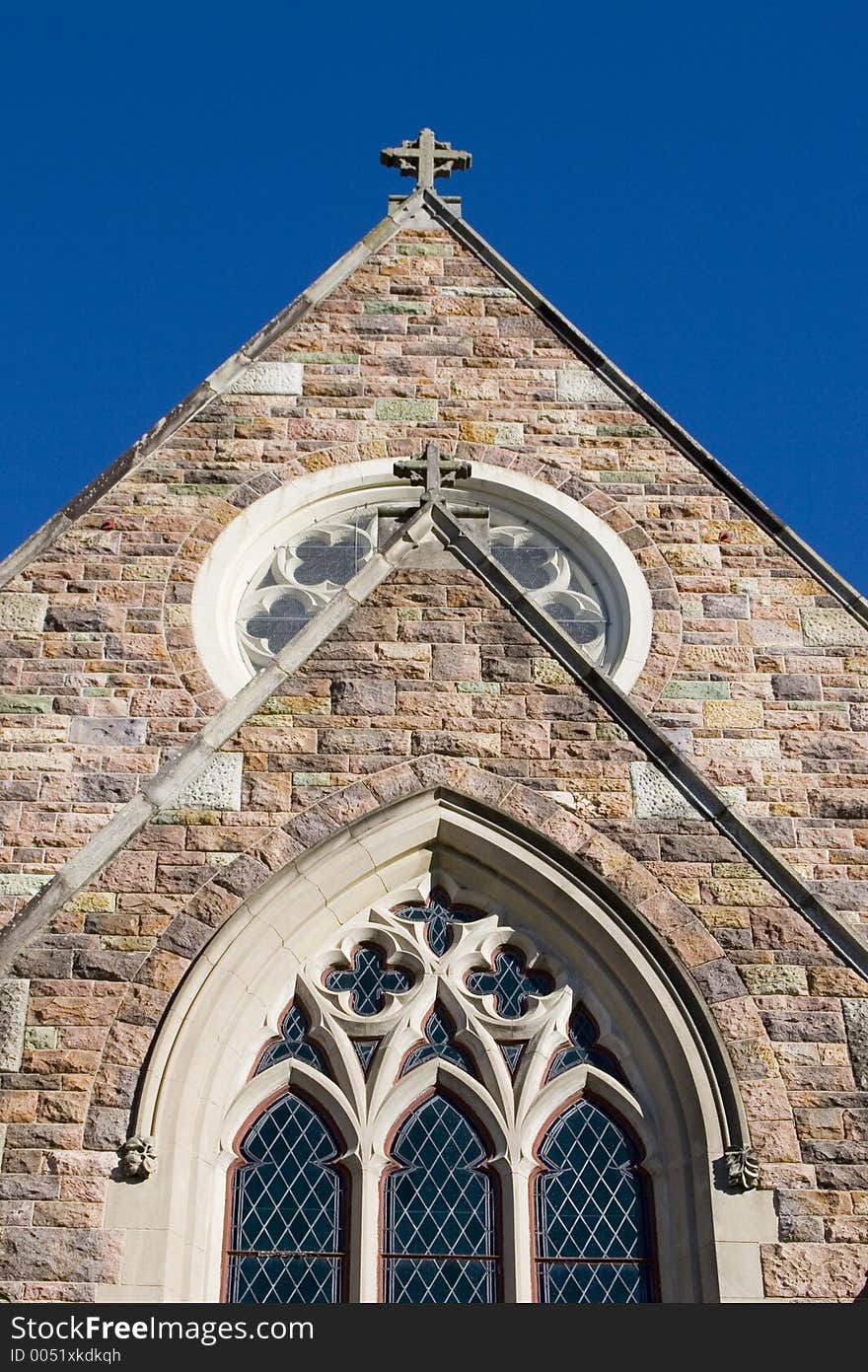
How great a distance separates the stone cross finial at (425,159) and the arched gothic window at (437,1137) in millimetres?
7055

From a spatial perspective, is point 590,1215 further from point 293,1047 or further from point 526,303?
point 526,303

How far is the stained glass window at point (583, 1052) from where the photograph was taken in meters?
10.6

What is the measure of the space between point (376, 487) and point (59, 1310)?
262 inches

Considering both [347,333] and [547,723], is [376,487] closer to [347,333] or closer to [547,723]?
[347,333]

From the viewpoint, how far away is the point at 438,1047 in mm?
10688

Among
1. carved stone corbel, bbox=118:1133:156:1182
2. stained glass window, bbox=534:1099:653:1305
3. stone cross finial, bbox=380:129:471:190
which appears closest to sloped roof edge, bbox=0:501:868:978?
carved stone corbel, bbox=118:1133:156:1182

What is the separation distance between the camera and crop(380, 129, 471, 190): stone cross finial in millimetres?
16297

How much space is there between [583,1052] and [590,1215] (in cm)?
83

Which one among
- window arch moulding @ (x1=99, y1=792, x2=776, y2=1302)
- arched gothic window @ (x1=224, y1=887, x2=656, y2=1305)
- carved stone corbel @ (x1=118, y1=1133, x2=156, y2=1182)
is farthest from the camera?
arched gothic window @ (x1=224, y1=887, x2=656, y2=1305)

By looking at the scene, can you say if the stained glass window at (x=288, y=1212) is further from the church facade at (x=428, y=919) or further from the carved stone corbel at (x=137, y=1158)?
the carved stone corbel at (x=137, y=1158)

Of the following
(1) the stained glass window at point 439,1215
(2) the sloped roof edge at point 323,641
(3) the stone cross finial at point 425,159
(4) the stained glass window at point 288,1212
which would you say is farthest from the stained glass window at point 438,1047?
(3) the stone cross finial at point 425,159

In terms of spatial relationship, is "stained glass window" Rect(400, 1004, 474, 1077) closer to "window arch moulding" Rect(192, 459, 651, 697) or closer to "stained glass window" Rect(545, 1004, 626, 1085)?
"stained glass window" Rect(545, 1004, 626, 1085)

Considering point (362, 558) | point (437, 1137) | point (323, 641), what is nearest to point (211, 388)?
point (362, 558)

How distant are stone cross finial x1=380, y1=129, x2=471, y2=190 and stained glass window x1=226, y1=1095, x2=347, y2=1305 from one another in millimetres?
8161
